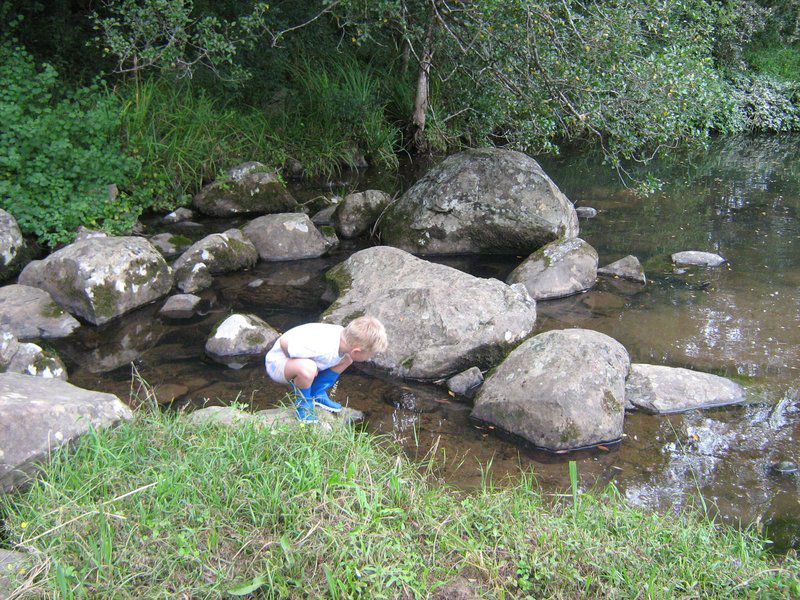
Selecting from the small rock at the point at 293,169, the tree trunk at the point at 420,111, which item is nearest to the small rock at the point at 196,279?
the small rock at the point at 293,169

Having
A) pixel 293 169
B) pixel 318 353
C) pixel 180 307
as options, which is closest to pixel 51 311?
pixel 180 307

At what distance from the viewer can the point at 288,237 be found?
7.20m

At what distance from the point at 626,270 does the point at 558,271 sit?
2.69 ft

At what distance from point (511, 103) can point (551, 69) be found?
751 millimetres

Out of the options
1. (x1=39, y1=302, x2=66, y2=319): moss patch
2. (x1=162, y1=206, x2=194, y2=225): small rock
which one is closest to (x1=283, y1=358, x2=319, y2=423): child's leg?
(x1=39, y1=302, x2=66, y2=319): moss patch

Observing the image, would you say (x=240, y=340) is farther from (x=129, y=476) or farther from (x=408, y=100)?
(x=408, y=100)

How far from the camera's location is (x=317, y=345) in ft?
12.3

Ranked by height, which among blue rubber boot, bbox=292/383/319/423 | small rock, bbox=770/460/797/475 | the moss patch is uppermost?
blue rubber boot, bbox=292/383/319/423

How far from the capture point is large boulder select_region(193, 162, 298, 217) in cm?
834

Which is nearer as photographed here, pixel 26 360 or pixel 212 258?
pixel 26 360

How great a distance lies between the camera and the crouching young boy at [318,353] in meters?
3.67

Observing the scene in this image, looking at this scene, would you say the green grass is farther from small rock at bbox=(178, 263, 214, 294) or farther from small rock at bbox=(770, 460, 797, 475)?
small rock at bbox=(770, 460, 797, 475)

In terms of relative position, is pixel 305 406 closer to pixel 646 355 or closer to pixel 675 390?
pixel 675 390

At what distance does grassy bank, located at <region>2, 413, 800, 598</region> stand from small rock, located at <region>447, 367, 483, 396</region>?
1.60m
